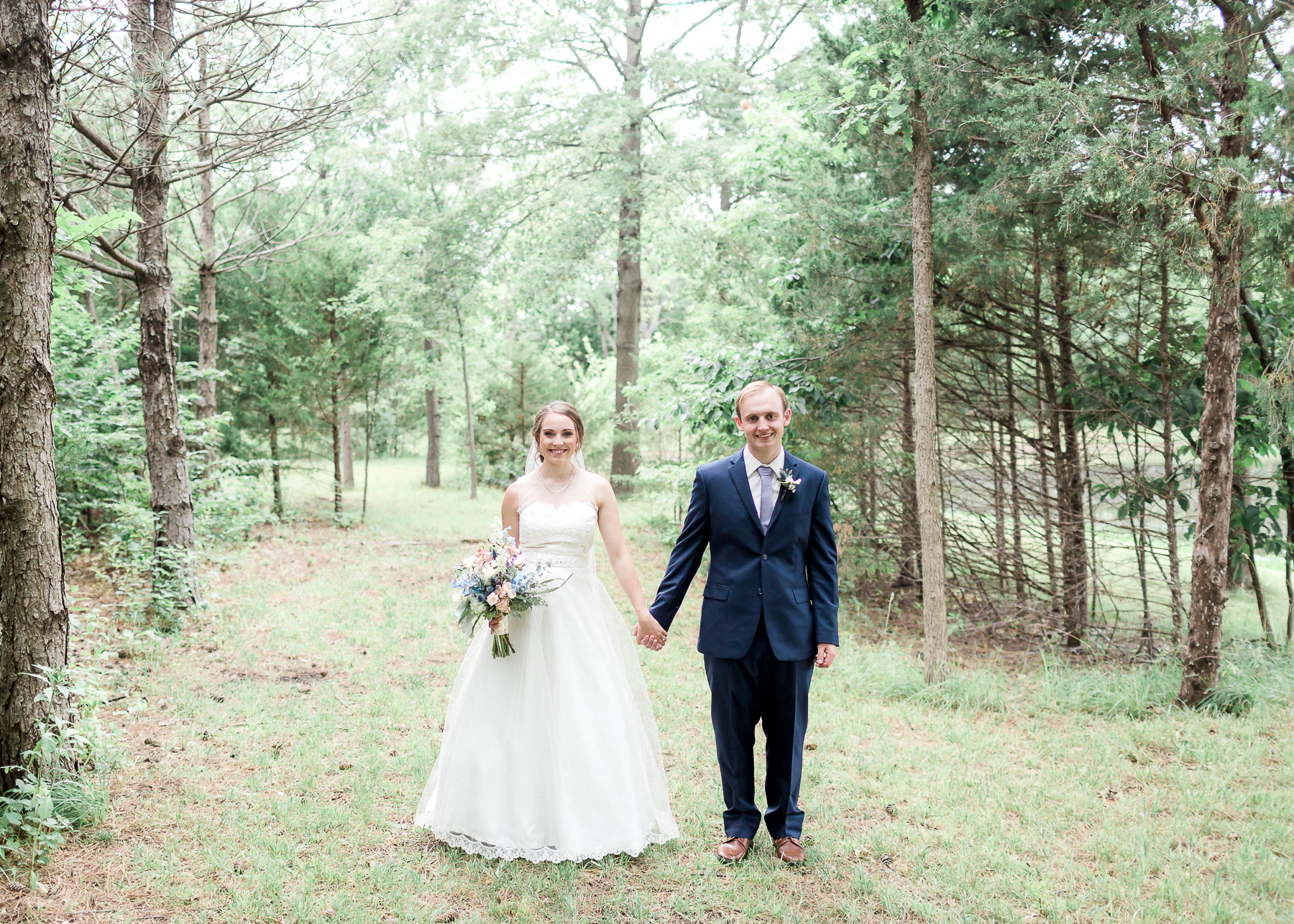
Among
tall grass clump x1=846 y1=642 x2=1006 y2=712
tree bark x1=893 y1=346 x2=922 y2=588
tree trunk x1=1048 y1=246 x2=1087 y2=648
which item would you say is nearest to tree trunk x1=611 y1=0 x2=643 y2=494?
tree bark x1=893 y1=346 x2=922 y2=588

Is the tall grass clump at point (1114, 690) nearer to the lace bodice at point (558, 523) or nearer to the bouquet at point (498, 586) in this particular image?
the lace bodice at point (558, 523)

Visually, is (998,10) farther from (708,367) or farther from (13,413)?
(13,413)

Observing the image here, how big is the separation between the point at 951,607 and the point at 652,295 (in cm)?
2785

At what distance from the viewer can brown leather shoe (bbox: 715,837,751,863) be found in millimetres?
3863

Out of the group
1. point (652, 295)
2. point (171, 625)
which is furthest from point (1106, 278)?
point (652, 295)

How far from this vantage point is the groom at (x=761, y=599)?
3.74 m

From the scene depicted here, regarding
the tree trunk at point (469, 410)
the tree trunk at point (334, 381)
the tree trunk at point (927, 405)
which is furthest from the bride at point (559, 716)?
the tree trunk at point (469, 410)

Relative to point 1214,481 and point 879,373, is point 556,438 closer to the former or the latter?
point 1214,481

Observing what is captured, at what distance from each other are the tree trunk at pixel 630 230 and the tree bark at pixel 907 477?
21.9 ft

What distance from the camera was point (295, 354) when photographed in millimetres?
15367

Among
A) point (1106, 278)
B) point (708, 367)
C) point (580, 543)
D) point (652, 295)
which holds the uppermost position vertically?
point (652, 295)

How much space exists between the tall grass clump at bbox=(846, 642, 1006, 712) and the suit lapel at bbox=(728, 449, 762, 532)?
11.5 ft

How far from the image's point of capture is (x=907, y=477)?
384 inches

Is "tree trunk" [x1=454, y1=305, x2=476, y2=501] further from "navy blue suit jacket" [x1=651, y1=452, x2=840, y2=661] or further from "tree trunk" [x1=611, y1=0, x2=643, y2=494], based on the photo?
"navy blue suit jacket" [x1=651, y1=452, x2=840, y2=661]
